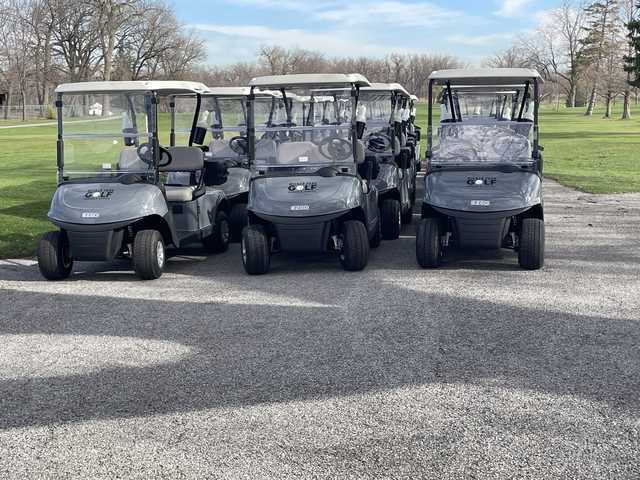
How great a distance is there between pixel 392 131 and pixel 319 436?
8.17 meters

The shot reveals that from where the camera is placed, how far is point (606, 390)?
4.42 m

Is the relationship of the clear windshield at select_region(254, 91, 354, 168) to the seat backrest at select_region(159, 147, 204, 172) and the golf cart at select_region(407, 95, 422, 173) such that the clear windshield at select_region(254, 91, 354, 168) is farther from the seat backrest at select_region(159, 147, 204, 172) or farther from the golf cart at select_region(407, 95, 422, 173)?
the golf cart at select_region(407, 95, 422, 173)

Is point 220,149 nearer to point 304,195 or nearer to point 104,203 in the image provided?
point 304,195

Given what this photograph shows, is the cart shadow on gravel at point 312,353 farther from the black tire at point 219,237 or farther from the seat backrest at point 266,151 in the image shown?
the black tire at point 219,237

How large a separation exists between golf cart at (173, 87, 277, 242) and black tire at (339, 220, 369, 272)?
7.60 feet

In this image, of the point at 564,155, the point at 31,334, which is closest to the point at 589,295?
the point at 31,334

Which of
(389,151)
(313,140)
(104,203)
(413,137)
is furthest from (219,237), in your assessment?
(413,137)

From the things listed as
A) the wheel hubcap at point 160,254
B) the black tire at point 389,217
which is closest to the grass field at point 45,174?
the wheel hubcap at point 160,254

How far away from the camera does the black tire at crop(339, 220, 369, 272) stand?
7605 mm

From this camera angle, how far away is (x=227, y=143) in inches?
431

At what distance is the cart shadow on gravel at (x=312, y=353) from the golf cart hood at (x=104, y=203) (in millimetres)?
893

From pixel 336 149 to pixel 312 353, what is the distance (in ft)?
11.7

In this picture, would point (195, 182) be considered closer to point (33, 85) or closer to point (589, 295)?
point (589, 295)

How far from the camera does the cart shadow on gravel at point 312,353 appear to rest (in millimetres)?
4406
